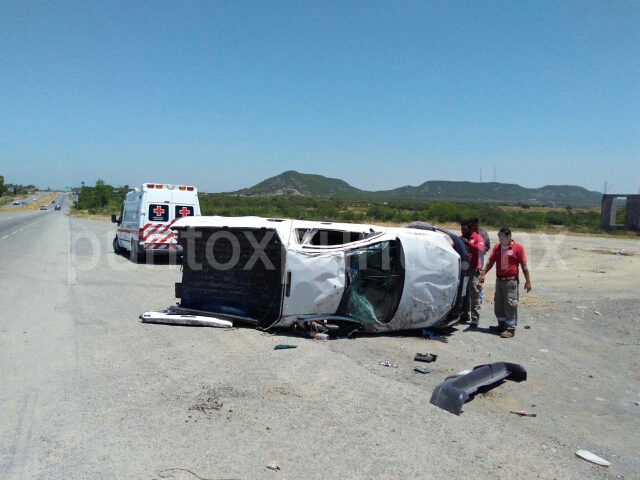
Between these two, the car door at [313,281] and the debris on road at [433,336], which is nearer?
the car door at [313,281]

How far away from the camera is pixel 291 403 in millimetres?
5402

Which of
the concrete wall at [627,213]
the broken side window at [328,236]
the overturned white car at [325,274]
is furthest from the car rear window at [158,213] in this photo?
the concrete wall at [627,213]

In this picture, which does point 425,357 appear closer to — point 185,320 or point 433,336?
point 433,336

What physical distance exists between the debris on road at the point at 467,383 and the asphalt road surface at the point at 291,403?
13 centimetres

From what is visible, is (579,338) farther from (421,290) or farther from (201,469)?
(201,469)

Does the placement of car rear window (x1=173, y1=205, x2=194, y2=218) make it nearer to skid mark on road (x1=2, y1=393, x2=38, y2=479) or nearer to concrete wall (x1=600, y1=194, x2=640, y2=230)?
skid mark on road (x1=2, y1=393, x2=38, y2=479)

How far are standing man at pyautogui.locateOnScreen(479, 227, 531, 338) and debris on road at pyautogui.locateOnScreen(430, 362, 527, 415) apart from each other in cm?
227

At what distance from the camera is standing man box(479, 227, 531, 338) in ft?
28.7

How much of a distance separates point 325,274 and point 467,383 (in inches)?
109

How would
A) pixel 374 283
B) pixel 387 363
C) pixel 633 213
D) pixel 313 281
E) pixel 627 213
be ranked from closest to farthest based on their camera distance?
pixel 387 363 < pixel 313 281 < pixel 374 283 < pixel 633 213 < pixel 627 213

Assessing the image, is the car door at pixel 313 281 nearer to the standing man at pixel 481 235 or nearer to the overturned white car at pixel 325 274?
the overturned white car at pixel 325 274

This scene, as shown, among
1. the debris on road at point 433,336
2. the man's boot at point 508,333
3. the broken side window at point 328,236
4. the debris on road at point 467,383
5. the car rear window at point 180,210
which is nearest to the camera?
the debris on road at point 467,383

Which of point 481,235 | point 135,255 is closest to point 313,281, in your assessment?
point 481,235

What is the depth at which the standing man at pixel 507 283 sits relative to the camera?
876 centimetres
